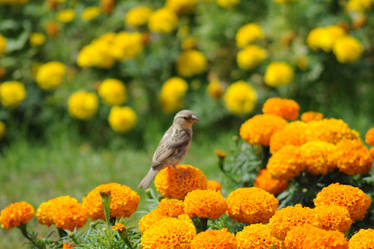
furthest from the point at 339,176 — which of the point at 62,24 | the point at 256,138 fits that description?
the point at 62,24

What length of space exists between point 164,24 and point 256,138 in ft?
9.39

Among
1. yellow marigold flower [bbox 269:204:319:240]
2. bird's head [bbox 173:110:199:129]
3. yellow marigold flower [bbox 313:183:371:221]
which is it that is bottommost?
yellow marigold flower [bbox 313:183:371:221]

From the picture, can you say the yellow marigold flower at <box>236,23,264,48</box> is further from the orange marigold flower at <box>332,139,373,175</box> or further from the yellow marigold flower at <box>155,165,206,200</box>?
the yellow marigold flower at <box>155,165,206,200</box>

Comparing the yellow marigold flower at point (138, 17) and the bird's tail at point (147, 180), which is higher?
the yellow marigold flower at point (138, 17)

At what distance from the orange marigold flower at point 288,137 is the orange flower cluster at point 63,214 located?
880 millimetres

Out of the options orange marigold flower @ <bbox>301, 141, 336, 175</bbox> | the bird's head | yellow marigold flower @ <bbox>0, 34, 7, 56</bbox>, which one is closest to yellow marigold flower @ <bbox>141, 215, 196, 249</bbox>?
the bird's head

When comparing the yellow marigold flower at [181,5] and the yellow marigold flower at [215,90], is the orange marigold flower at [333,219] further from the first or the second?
the yellow marigold flower at [181,5]

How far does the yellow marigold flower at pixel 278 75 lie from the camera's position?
4.70m

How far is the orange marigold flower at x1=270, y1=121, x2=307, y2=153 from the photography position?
231 centimetres

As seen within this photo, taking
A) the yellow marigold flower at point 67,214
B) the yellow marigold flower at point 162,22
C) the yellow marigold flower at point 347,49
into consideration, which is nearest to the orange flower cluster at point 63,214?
the yellow marigold flower at point 67,214

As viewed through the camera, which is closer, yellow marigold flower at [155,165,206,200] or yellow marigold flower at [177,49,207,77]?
yellow marigold flower at [155,165,206,200]

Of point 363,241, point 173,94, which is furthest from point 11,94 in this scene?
point 363,241

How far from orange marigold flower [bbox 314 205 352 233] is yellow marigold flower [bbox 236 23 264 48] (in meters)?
3.44

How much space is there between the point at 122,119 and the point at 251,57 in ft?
4.36
